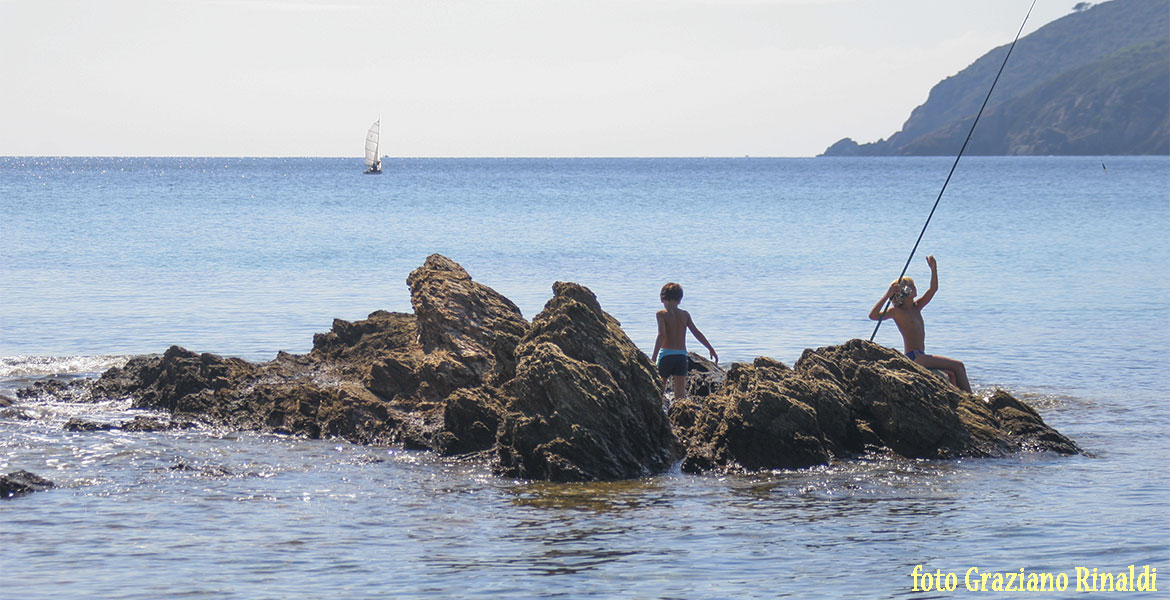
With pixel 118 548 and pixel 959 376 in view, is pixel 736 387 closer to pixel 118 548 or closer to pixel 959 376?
pixel 959 376

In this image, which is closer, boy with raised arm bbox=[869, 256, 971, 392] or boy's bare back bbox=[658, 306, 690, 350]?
boy's bare back bbox=[658, 306, 690, 350]

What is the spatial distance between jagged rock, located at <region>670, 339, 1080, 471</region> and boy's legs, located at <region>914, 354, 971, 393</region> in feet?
1.71

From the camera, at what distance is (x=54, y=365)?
1570 centimetres

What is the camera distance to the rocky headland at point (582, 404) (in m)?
10.4

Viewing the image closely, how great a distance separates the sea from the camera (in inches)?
304

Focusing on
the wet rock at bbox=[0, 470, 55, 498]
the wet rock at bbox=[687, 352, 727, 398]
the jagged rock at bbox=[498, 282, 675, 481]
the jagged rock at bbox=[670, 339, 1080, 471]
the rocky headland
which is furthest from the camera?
the wet rock at bbox=[687, 352, 727, 398]

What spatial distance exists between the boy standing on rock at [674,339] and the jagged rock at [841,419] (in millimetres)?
469

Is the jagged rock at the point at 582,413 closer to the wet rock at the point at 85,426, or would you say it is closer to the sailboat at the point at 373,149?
the wet rock at the point at 85,426

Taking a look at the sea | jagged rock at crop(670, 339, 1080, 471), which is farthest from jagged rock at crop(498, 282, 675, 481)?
jagged rock at crop(670, 339, 1080, 471)

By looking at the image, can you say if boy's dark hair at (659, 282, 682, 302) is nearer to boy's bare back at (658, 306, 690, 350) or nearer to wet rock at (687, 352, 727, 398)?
boy's bare back at (658, 306, 690, 350)

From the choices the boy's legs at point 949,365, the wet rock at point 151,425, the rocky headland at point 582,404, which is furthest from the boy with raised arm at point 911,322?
the wet rock at point 151,425

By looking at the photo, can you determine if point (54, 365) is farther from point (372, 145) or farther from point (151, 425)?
point (372, 145)

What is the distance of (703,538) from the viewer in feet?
27.6

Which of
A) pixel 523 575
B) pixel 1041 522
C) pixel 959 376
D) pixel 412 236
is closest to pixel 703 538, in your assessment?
pixel 523 575
